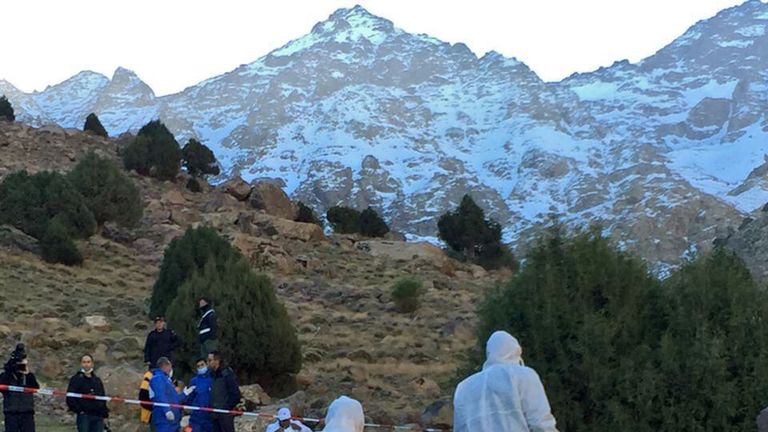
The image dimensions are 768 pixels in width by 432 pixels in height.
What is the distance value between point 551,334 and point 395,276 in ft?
74.2

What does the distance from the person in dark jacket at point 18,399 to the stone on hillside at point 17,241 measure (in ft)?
61.7

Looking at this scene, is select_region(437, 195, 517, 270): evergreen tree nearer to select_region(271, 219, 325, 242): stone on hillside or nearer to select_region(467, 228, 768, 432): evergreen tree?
select_region(271, 219, 325, 242): stone on hillside

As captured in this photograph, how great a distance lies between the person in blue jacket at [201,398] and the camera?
961 centimetres

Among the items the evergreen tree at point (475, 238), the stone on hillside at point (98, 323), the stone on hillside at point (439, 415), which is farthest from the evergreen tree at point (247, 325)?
the evergreen tree at point (475, 238)

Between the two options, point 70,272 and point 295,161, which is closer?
point 70,272

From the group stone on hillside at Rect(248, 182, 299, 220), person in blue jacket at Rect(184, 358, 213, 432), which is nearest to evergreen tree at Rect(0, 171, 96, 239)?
stone on hillside at Rect(248, 182, 299, 220)

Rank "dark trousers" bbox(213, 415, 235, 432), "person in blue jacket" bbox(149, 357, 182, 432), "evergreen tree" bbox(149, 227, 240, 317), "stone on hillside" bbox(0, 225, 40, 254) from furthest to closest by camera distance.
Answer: "stone on hillside" bbox(0, 225, 40, 254), "evergreen tree" bbox(149, 227, 240, 317), "person in blue jacket" bbox(149, 357, 182, 432), "dark trousers" bbox(213, 415, 235, 432)

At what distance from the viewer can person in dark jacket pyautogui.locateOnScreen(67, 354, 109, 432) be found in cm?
1004

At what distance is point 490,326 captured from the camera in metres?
10.5

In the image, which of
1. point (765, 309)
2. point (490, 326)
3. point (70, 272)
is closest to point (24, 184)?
point (70, 272)

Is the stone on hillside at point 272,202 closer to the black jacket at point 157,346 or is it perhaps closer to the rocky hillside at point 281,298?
the rocky hillside at point 281,298

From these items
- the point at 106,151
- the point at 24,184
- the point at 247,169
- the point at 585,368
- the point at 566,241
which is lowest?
the point at 585,368

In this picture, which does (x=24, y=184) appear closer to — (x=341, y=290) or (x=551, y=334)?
(x=341, y=290)

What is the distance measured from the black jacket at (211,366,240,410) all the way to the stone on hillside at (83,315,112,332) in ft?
34.4
